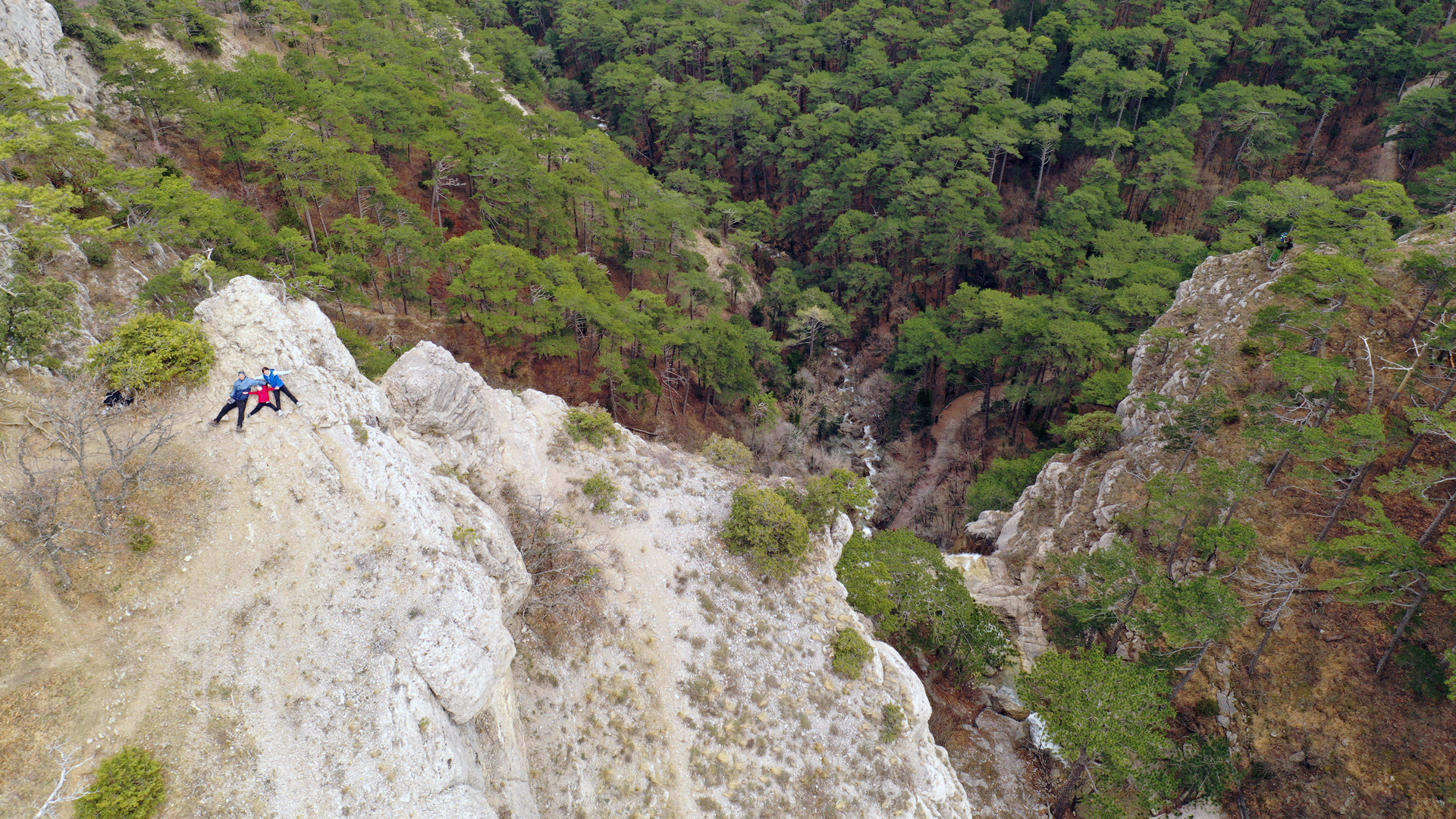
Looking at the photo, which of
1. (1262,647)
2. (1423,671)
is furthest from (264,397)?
(1423,671)

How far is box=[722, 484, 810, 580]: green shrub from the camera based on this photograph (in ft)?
88.1

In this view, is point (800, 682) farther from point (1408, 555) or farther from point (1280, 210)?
point (1280, 210)

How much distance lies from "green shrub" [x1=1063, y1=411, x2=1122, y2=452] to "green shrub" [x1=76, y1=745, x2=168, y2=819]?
43.9 meters

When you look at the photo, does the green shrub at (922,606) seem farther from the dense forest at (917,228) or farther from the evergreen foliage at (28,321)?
the evergreen foliage at (28,321)

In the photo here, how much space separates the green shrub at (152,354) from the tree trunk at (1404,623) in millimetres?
40694

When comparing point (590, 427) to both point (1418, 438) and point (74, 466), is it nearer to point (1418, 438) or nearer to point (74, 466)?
point (74, 466)

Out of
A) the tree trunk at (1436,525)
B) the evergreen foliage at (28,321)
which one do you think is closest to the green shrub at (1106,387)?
the tree trunk at (1436,525)

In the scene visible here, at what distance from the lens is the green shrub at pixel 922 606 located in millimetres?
30156

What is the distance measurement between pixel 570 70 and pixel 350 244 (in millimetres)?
78385

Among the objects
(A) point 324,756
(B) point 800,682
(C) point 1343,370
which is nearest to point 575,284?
(B) point 800,682

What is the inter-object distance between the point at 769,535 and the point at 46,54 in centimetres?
5146

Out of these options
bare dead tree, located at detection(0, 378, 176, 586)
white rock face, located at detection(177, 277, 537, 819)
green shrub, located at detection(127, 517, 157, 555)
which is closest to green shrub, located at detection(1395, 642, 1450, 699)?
white rock face, located at detection(177, 277, 537, 819)

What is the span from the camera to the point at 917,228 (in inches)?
2501

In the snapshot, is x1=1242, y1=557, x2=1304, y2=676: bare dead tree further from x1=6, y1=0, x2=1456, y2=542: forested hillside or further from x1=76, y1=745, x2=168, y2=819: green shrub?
x1=76, y1=745, x2=168, y2=819: green shrub
